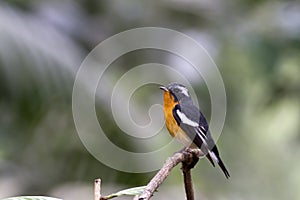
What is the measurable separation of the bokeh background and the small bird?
136 cm

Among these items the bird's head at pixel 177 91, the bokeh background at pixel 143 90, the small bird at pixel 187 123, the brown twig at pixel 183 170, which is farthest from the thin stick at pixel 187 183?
the bokeh background at pixel 143 90

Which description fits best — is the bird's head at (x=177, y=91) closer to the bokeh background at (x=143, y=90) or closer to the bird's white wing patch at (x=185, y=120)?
the bird's white wing patch at (x=185, y=120)

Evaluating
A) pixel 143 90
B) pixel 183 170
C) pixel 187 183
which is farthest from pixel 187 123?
pixel 143 90

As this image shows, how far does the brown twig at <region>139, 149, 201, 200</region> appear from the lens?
0.98 metres

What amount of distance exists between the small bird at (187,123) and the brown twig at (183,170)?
53 mm

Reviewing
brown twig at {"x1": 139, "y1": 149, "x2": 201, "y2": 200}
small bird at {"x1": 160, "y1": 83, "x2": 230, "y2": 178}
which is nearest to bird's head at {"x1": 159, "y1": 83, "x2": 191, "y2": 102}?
small bird at {"x1": 160, "y1": 83, "x2": 230, "y2": 178}

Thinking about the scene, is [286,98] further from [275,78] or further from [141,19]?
[141,19]

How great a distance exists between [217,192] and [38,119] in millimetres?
1083

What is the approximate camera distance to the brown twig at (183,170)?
98 centimetres

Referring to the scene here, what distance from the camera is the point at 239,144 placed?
423 centimetres

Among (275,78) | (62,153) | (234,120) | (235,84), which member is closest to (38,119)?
(62,153)

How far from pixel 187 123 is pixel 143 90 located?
108 inches

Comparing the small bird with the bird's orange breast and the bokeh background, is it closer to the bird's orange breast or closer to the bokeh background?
the bird's orange breast

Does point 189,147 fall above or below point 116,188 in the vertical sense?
below
